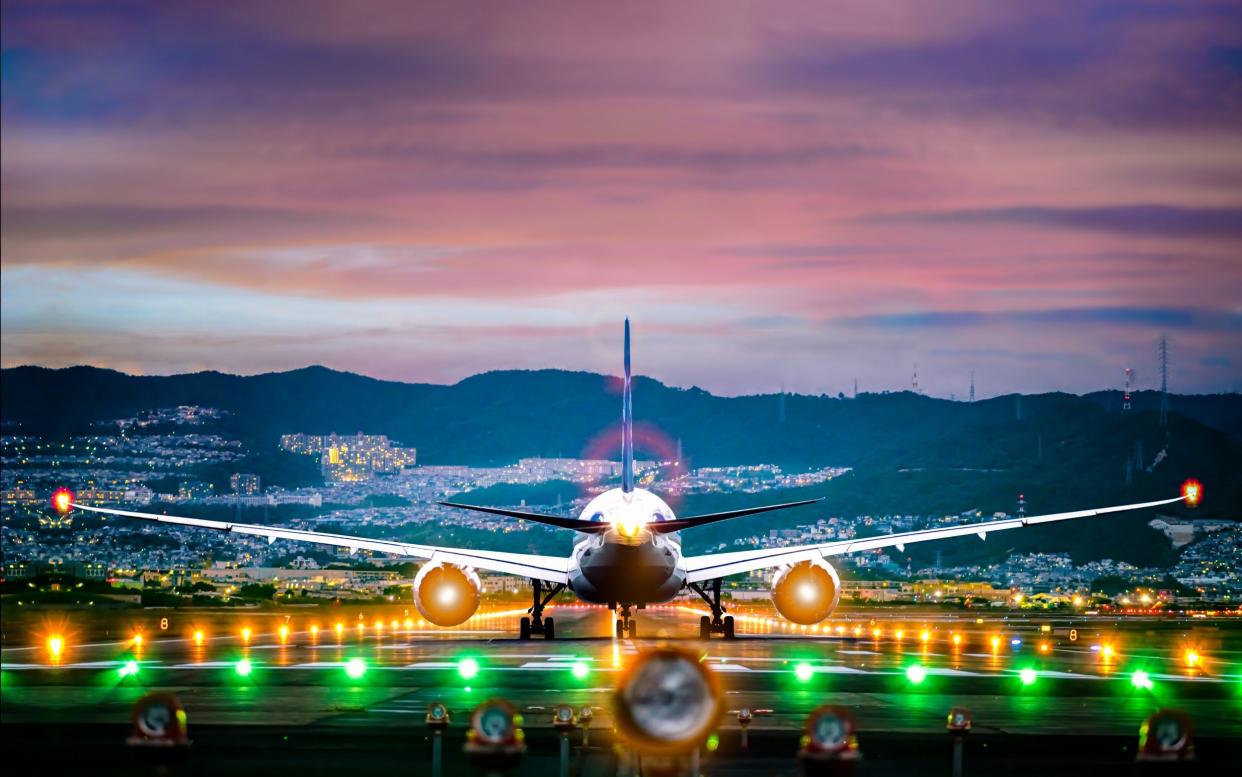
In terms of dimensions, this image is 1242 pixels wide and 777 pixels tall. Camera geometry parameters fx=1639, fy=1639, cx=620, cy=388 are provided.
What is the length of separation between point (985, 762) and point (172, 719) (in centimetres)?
Answer: 1216

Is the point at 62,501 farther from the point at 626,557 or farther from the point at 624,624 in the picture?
the point at 624,624

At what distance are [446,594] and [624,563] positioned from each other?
20.2 ft

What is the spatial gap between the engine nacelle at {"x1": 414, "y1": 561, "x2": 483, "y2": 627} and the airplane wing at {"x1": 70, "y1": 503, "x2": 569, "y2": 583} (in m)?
0.99

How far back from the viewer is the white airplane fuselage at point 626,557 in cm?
5088

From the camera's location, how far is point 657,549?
51594 mm

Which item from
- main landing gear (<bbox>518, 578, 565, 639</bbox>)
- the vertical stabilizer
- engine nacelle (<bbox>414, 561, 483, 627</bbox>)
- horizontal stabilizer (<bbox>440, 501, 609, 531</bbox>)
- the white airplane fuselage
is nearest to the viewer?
horizontal stabilizer (<bbox>440, 501, 609, 531</bbox>)

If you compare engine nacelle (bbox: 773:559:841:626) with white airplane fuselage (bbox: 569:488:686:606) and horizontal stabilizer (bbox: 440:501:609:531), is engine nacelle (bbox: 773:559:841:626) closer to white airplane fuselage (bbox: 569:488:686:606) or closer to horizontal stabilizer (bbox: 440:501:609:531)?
white airplane fuselage (bbox: 569:488:686:606)

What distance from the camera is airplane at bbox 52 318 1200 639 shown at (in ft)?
168

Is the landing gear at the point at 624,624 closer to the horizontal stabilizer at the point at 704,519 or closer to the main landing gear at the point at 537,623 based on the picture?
the main landing gear at the point at 537,623

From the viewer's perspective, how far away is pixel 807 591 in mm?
54438

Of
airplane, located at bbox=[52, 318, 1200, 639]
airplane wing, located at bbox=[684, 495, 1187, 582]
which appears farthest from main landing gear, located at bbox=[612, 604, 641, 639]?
airplane wing, located at bbox=[684, 495, 1187, 582]

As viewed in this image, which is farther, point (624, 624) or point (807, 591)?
point (624, 624)

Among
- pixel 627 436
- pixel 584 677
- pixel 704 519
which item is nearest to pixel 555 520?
pixel 704 519

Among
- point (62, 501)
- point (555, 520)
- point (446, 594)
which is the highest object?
point (62, 501)
